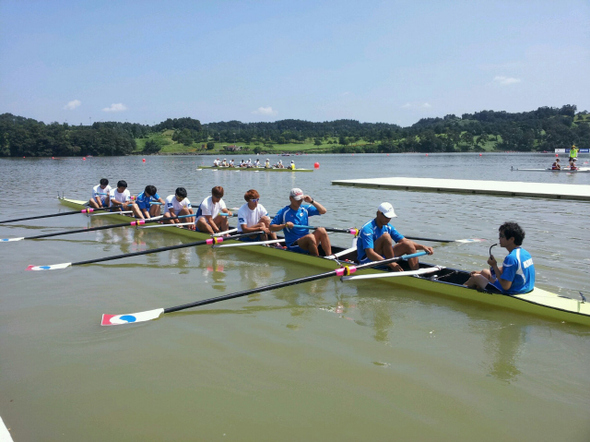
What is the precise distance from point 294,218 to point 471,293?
3490 millimetres

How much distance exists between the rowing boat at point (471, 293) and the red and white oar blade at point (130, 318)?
3211mm

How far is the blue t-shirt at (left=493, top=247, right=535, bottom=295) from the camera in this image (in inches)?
218

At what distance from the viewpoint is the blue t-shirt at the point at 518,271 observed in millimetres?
5543

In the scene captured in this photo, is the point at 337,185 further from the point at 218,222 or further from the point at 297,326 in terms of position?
the point at 297,326

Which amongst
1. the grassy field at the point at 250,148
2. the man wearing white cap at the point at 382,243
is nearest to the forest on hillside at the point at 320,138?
the grassy field at the point at 250,148

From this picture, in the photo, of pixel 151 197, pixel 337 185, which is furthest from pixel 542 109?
pixel 151 197

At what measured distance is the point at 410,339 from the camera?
549cm

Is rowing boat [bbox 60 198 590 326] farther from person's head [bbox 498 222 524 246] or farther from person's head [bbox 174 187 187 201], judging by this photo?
person's head [bbox 174 187 187 201]

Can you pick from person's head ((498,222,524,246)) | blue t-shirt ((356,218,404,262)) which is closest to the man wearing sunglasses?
blue t-shirt ((356,218,404,262))

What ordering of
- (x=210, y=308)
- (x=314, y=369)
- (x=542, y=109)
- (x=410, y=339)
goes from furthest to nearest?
1. (x=542, y=109)
2. (x=210, y=308)
3. (x=410, y=339)
4. (x=314, y=369)

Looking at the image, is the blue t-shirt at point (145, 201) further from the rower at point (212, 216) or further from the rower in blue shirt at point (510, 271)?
the rower in blue shirt at point (510, 271)

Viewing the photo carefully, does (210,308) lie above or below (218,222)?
below

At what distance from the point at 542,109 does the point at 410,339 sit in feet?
601

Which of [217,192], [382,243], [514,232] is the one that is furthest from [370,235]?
[217,192]
